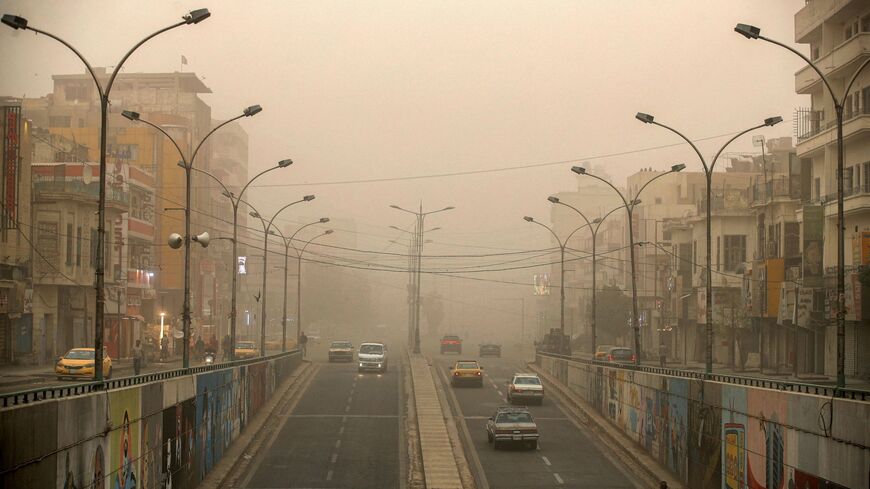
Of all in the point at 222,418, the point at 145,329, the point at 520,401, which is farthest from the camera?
the point at 145,329

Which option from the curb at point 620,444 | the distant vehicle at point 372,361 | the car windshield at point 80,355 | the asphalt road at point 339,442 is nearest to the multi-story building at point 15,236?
the car windshield at point 80,355

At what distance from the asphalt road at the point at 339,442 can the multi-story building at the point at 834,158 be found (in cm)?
2573

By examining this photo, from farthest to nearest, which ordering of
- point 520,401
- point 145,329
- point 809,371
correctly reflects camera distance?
point 145,329 < point 809,371 < point 520,401

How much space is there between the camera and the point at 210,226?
5148 inches

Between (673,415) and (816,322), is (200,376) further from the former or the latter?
(816,322)

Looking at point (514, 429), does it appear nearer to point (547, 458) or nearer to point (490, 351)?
point (547, 458)

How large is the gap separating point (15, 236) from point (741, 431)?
143 ft

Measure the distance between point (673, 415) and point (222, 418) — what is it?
1813 centimetres

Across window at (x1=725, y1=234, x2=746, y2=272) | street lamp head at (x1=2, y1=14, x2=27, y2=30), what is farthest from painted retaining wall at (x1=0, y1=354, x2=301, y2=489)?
window at (x1=725, y1=234, x2=746, y2=272)

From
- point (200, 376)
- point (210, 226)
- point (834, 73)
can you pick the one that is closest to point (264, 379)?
point (200, 376)

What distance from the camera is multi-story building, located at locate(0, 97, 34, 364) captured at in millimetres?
57266

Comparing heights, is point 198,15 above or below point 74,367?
above

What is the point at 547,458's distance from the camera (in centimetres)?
4494

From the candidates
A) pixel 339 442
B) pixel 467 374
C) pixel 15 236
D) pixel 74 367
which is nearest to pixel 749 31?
pixel 339 442
